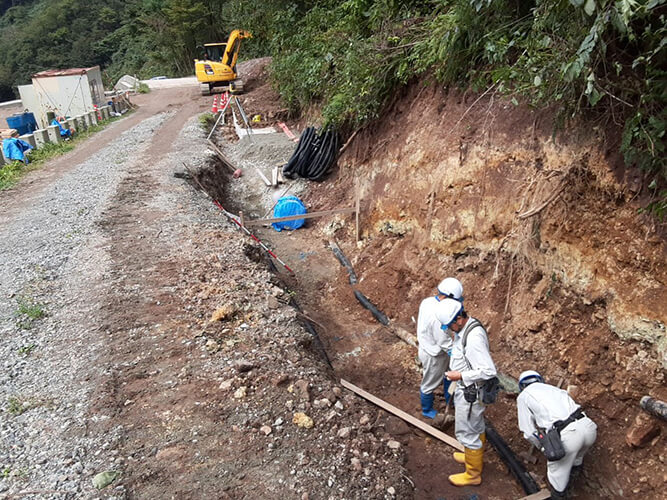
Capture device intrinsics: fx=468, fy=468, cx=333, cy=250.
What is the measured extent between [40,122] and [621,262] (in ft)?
93.9

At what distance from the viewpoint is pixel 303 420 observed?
452 centimetres

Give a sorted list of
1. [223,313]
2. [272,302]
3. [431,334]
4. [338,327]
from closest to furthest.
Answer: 1. [431,334]
2. [223,313]
3. [272,302]
4. [338,327]

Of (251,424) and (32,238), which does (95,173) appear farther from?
(251,424)

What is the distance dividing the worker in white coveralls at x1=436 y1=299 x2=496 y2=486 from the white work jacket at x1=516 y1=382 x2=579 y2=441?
1.23 ft

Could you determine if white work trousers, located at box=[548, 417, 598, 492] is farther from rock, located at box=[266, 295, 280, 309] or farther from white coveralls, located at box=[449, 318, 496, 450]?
rock, located at box=[266, 295, 280, 309]

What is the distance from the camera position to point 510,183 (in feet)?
21.1

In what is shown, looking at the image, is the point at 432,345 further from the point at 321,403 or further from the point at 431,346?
the point at 321,403

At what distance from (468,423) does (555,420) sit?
84 cm

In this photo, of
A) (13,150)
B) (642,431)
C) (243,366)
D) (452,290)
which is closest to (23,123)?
(13,150)

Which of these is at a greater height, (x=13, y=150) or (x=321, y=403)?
(x=13, y=150)

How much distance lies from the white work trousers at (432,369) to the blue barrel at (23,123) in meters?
27.0

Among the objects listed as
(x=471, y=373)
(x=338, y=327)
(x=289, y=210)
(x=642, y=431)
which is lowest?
(x=338, y=327)

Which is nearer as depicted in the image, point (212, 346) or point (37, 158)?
point (212, 346)

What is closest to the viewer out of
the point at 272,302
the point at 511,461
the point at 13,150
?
the point at 511,461
